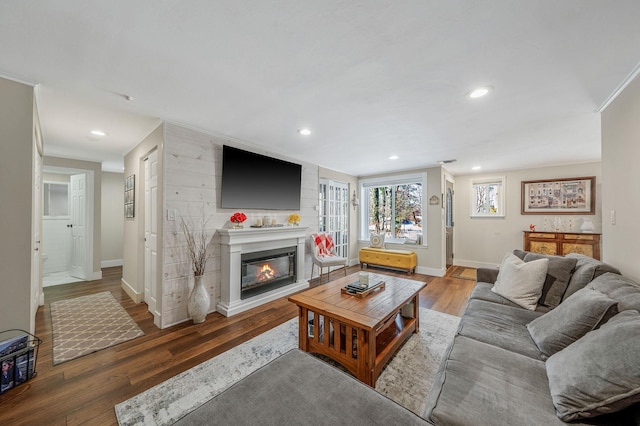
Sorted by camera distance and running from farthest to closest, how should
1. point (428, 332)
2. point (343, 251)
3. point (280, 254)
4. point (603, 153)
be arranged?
1. point (343, 251)
2. point (280, 254)
3. point (428, 332)
4. point (603, 153)

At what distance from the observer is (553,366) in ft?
3.92

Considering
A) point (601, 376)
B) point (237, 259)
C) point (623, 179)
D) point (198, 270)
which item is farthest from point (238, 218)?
point (623, 179)

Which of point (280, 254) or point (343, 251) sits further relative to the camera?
point (343, 251)

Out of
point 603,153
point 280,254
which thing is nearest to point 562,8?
point 603,153

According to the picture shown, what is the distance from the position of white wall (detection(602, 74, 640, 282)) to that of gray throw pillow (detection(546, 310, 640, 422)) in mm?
1209

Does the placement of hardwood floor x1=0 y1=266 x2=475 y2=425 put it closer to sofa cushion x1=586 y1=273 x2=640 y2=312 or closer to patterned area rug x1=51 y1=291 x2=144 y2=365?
patterned area rug x1=51 y1=291 x2=144 y2=365

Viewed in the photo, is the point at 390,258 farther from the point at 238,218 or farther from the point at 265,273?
the point at 238,218

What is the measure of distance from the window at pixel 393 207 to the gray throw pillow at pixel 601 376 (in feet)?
14.1

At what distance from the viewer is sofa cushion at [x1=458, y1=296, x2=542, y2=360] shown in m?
1.54

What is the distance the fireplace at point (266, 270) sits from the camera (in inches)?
131

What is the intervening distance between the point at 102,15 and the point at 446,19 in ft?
6.10

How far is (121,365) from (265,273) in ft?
6.09

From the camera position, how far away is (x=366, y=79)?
1.88 meters

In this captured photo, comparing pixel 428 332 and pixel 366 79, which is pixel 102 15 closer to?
pixel 366 79
